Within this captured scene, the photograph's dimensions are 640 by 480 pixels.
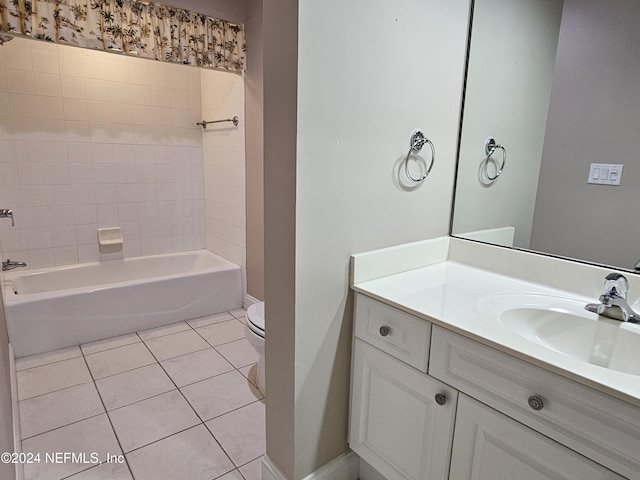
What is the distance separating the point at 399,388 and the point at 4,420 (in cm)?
129

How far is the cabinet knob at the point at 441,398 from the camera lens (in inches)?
43.7

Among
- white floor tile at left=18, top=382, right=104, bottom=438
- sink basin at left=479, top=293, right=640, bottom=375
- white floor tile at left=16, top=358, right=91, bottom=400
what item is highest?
sink basin at left=479, top=293, right=640, bottom=375

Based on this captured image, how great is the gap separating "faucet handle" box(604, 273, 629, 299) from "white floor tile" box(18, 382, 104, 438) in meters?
2.19

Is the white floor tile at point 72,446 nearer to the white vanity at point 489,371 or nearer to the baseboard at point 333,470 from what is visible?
the baseboard at point 333,470

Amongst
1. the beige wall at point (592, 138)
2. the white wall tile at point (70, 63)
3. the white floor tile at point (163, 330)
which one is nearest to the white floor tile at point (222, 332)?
the white floor tile at point (163, 330)

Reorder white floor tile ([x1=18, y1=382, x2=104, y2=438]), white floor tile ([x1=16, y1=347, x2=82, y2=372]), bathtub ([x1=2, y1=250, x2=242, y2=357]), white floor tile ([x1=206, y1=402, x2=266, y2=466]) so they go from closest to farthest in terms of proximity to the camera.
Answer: white floor tile ([x1=206, y1=402, x2=266, y2=466]), white floor tile ([x1=18, y1=382, x2=104, y2=438]), white floor tile ([x1=16, y1=347, x2=82, y2=372]), bathtub ([x1=2, y1=250, x2=242, y2=357])

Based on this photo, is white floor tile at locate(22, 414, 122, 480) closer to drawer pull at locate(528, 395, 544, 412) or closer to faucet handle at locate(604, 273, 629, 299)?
drawer pull at locate(528, 395, 544, 412)

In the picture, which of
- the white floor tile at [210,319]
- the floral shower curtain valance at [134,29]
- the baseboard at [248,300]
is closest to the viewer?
the floral shower curtain valance at [134,29]

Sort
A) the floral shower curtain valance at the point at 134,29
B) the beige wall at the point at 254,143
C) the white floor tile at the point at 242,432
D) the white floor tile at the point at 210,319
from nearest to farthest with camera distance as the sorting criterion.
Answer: the white floor tile at the point at 242,432
the floral shower curtain valance at the point at 134,29
the beige wall at the point at 254,143
the white floor tile at the point at 210,319

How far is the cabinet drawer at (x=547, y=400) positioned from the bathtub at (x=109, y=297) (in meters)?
2.27

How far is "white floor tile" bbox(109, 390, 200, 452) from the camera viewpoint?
5.68 feet

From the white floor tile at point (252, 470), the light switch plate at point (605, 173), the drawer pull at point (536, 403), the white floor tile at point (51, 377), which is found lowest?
the white floor tile at point (252, 470)

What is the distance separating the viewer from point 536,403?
2.94 feet

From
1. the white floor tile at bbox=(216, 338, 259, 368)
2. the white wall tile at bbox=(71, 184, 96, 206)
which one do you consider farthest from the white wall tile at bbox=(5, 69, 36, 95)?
the white floor tile at bbox=(216, 338, 259, 368)
